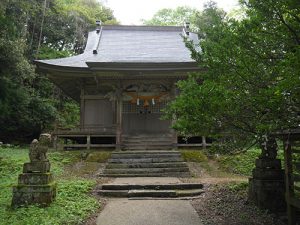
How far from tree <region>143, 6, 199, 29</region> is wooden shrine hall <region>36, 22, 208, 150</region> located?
21.9 meters

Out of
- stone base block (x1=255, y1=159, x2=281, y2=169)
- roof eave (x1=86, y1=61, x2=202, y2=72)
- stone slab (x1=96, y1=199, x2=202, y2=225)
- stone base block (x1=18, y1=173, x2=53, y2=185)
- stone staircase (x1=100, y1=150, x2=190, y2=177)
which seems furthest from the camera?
roof eave (x1=86, y1=61, x2=202, y2=72)

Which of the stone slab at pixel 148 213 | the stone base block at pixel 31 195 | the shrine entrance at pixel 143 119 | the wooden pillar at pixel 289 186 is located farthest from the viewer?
the shrine entrance at pixel 143 119

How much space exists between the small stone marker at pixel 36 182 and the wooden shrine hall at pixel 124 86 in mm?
5411

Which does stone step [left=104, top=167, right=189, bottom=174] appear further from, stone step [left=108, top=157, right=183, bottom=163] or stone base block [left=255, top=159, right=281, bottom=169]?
stone base block [left=255, top=159, right=281, bottom=169]

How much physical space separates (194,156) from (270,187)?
18.9 ft

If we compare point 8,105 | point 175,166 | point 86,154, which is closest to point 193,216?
point 175,166

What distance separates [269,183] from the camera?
22.3 ft

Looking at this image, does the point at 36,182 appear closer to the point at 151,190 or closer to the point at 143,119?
the point at 151,190

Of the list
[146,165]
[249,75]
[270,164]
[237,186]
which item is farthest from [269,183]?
[146,165]

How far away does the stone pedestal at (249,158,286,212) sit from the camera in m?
6.73

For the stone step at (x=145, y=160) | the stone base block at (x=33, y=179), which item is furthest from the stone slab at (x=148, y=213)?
the stone step at (x=145, y=160)

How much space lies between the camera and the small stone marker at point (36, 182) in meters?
6.50

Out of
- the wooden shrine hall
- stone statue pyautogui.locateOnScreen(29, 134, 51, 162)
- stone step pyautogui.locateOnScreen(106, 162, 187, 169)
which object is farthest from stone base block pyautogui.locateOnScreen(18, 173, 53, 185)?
the wooden shrine hall

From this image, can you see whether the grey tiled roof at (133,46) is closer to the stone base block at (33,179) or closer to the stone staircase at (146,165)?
the stone staircase at (146,165)
